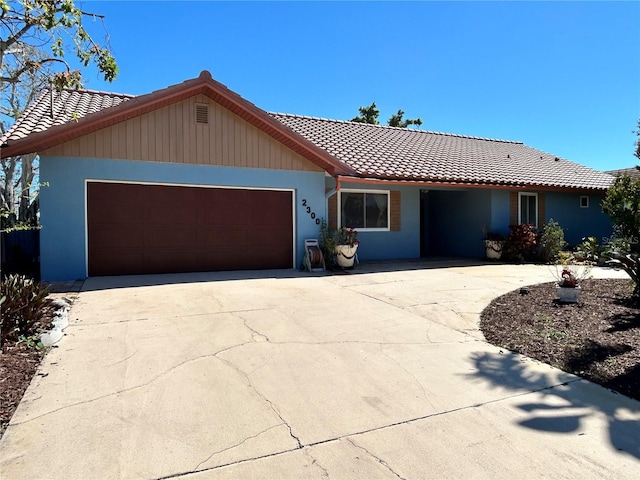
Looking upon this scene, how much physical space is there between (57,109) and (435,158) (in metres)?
12.4

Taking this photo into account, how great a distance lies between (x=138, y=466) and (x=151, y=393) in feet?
3.49

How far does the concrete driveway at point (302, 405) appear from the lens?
2598 mm

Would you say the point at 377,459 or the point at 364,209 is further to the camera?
the point at 364,209

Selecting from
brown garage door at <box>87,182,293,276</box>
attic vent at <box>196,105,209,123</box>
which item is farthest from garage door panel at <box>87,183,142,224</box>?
attic vent at <box>196,105,209,123</box>

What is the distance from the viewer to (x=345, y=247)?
36.7 ft

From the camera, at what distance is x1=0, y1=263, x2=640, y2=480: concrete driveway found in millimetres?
2598

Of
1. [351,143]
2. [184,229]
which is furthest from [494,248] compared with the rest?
[184,229]

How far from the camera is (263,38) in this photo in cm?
1069

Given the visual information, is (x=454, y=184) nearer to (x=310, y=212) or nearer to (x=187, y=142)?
(x=310, y=212)

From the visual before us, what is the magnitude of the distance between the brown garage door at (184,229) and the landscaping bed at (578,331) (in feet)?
20.3

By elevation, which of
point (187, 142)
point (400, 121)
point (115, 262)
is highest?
point (400, 121)

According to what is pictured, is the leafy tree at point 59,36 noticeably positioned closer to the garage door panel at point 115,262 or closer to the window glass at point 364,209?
the garage door panel at point 115,262

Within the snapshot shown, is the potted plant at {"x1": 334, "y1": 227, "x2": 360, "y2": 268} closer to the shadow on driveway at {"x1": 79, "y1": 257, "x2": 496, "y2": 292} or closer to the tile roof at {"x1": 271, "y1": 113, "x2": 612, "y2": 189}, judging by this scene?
the shadow on driveway at {"x1": 79, "y1": 257, "x2": 496, "y2": 292}

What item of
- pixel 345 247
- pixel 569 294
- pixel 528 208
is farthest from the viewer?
pixel 528 208
